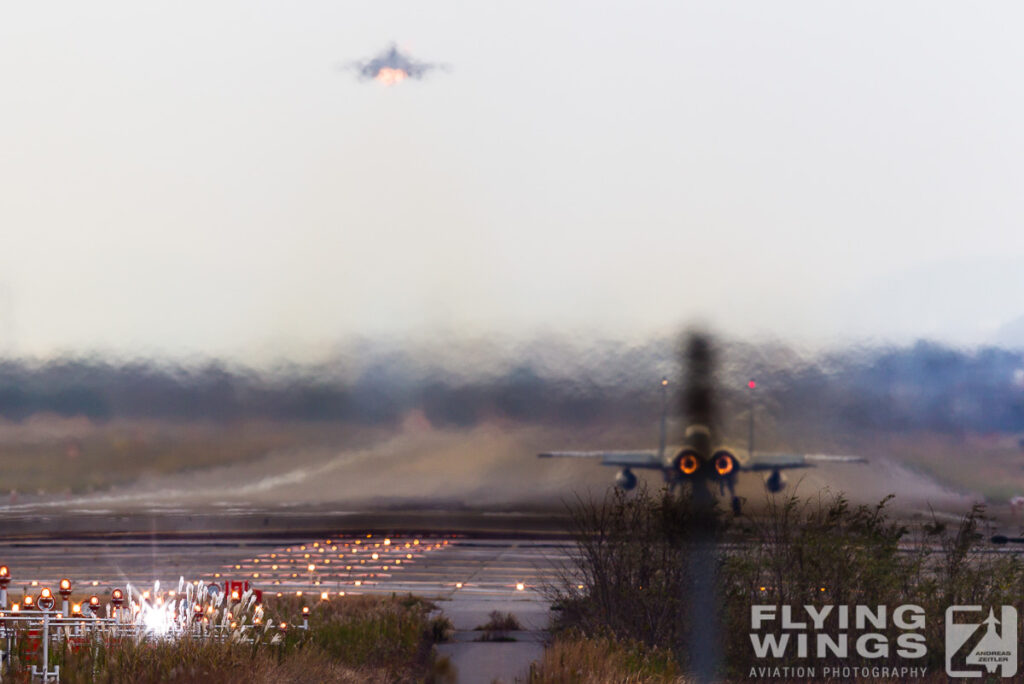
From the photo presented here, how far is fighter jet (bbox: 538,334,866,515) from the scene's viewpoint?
161ft

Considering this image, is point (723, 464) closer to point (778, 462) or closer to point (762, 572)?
point (778, 462)

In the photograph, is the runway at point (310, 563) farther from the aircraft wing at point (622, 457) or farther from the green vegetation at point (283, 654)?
the green vegetation at point (283, 654)

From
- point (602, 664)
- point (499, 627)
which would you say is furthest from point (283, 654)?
point (499, 627)

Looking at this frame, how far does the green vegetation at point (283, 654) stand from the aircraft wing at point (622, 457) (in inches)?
889

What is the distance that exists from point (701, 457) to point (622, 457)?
6617mm

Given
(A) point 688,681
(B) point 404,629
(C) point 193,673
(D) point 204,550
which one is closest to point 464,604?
(B) point 404,629

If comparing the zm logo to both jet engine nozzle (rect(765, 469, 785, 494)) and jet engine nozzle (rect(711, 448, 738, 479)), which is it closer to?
jet engine nozzle (rect(711, 448, 738, 479))

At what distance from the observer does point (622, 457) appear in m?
58.7

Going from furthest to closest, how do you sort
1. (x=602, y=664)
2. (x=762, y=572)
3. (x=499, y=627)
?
(x=499, y=627), (x=762, y=572), (x=602, y=664)

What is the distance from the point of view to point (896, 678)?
81.1 ft

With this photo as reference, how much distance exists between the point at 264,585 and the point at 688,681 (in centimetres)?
2664

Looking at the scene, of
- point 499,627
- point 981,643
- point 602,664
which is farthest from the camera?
point 499,627

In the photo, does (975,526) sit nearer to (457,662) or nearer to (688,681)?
(688,681)

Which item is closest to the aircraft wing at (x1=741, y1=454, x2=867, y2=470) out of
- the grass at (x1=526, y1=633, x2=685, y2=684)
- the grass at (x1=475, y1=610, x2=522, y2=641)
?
the grass at (x1=475, y1=610, x2=522, y2=641)
